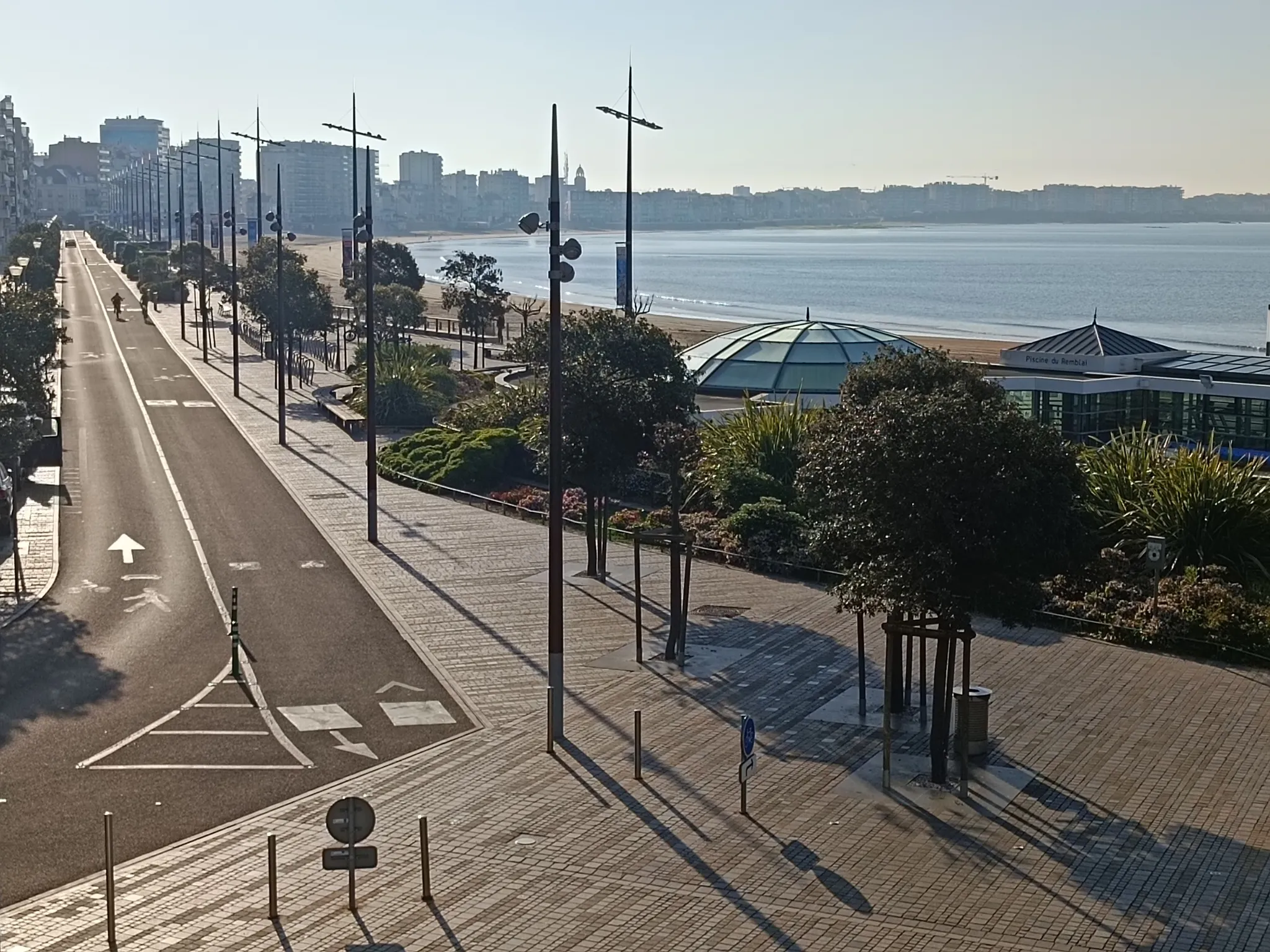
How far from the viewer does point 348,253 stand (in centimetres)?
8419

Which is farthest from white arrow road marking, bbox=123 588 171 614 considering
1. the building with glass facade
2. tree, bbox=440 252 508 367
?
tree, bbox=440 252 508 367

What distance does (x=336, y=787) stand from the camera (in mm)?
17453

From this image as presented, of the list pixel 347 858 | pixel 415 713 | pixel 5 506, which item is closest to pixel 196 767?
pixel 415 713

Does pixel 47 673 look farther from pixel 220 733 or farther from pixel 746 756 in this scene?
pixel 746 756

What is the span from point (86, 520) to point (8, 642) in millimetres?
10816

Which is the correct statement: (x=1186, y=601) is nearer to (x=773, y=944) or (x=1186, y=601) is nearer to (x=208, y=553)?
(x=773, y=944)

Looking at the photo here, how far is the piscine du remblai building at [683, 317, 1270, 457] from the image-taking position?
3719cm

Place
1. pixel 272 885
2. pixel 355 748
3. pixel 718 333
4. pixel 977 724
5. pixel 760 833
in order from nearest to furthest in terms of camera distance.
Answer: pixel 272 885, pixel 760 833, pixel 977 724, pixel 355 748, pixel 718 333

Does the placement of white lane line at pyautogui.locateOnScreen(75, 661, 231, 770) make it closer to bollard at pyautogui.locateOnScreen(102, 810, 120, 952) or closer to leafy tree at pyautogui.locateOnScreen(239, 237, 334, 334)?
bollard at pyautogui.locateOnScreen(102, 810, 120, 952)

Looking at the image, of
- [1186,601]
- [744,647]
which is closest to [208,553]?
[744,647]

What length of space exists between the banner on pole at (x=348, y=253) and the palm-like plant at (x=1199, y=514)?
57.3 m

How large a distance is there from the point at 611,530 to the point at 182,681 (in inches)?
491

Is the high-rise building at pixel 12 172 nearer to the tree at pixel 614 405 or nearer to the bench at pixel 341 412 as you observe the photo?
the bench at pixel 341 412

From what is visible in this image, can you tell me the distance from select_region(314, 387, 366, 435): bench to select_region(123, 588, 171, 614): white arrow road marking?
70.0 feet
